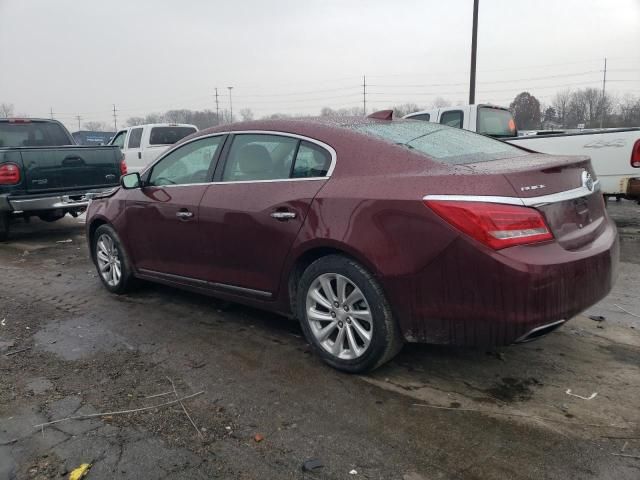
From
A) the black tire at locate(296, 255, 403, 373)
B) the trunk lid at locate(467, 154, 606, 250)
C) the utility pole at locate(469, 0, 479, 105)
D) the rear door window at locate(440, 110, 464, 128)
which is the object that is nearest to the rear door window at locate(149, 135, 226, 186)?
the black tire at locate(296, 255, 403, 373)

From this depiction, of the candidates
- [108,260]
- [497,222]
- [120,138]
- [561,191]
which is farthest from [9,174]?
[120,138]

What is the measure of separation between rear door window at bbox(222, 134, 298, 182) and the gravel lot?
1227mm

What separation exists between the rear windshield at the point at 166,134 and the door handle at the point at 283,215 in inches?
443

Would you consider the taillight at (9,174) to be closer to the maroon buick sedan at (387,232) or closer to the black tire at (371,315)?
the maroon buick sedan at (387,232)

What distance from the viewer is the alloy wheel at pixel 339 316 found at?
3.26 meters

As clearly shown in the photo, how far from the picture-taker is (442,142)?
3.58 metres

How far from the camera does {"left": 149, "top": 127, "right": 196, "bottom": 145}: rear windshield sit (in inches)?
548

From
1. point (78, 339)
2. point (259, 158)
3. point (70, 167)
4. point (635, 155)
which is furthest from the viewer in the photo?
point (70, 167)

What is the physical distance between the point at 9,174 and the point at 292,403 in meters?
6.48

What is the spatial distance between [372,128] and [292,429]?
201 centimetres

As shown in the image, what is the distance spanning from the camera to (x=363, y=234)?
3.12 meters

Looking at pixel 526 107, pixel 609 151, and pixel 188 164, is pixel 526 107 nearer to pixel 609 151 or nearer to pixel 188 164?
pixel 609 151

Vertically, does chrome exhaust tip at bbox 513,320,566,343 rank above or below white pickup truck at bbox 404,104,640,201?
below

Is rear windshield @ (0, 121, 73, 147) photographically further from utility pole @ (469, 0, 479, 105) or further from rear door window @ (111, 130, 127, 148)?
utility pole @ (469, 0, 479, 105)
